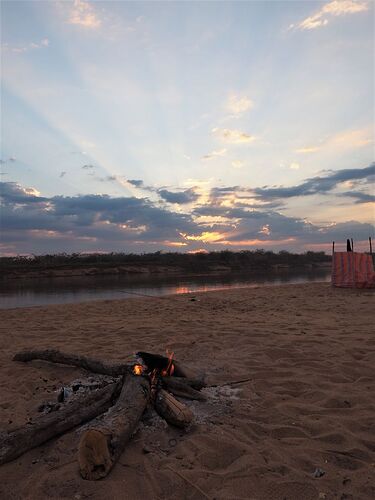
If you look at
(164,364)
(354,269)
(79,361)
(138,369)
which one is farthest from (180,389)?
(354,269)

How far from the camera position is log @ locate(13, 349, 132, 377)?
4.09 meters

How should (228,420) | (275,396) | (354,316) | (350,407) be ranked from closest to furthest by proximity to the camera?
(228,420) → (350,407) → (275,396) → (354,316)

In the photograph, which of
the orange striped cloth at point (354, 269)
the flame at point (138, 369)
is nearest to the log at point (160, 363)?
the flame at point (138, 369)

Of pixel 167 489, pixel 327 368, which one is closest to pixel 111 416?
pixel 167 489

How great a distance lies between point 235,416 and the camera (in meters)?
3.45

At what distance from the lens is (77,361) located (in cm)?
→ 461

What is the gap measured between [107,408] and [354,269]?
13164 millimetres

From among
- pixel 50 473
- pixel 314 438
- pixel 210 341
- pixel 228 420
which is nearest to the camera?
pixel 50 473

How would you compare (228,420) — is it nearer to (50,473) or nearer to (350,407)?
(350,407)

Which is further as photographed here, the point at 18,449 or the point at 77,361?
the point at 77,361

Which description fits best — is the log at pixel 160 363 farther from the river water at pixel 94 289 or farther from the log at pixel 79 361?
the river water at pixel 94 289

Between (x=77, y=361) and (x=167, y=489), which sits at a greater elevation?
(x=77, y=361)

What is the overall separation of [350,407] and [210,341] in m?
3.04

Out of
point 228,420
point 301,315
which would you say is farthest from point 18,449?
point 301,315
